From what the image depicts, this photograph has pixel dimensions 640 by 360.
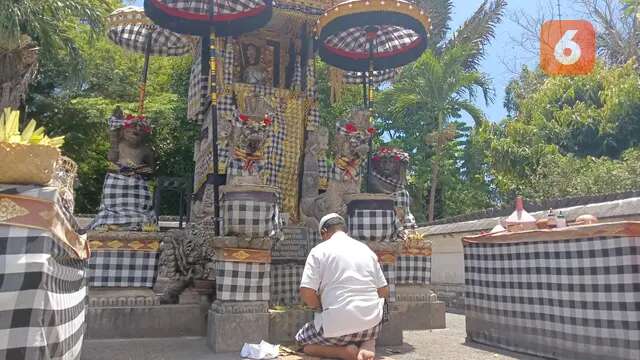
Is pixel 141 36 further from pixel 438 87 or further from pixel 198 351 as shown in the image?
pixel 438 87

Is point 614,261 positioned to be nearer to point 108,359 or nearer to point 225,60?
point 108,359

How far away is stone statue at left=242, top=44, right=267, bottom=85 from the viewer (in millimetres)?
9328

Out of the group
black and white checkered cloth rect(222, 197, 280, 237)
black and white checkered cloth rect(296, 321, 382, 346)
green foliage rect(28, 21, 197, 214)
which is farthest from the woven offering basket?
green foliage rect(28, 21, 197, 214)

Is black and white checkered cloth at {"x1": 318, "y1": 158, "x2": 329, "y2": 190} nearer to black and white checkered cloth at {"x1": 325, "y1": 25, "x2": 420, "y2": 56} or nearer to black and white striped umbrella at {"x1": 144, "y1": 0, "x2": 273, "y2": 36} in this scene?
→ black and white checkered cloth at {"x1": 325, "y1": 25, "x2": 420, "y2": 56}

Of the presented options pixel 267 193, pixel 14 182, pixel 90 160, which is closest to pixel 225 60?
pixel 267 193

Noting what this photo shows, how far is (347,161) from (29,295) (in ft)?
14.9

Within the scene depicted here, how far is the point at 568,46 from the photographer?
19.3 m

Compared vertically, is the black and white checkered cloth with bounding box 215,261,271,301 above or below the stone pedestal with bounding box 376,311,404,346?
above

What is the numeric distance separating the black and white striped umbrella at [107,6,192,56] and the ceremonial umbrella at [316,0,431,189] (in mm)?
2740

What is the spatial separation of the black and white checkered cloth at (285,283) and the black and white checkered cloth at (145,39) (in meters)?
5.06

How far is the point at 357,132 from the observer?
691cm

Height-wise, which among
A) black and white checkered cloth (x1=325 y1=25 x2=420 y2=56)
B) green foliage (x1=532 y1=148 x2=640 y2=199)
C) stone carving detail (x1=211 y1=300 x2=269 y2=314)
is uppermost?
black and white checkered cloth (x1=325 y1=25 x2=420 y2=56)

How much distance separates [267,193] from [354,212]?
3.76ft

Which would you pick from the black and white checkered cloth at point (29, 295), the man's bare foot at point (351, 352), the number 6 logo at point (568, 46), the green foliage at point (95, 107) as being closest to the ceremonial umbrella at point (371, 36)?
the man's bare foot at point (351, 352)
